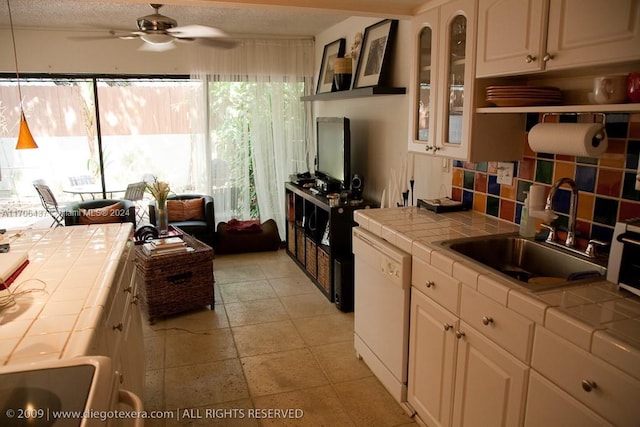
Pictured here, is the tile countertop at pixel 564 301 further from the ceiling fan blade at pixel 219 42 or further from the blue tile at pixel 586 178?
the ceiling fan blade at pixel 219 42

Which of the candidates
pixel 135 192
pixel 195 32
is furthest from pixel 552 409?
pixel 135 192

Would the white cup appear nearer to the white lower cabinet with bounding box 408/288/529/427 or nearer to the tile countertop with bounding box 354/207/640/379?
the tile countertop with bounding box 354/207/640/379

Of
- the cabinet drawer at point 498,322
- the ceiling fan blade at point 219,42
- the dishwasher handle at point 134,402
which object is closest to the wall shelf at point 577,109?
the cabinet drawer at point 498,322

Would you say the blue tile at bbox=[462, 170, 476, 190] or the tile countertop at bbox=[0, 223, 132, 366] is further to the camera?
the blue tile at bbox=[462, 170, 476, 190]

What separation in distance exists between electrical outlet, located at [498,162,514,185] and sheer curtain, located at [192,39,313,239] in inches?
132

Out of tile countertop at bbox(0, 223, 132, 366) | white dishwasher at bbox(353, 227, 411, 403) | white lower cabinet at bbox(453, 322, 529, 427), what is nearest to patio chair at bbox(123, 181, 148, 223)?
tile countertop at bbox(0, 223, 132, 366)

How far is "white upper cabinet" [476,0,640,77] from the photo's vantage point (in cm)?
152

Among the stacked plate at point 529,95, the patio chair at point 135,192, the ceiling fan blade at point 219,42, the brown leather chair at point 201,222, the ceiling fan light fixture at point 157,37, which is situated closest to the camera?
the stacked plate at point 529,95

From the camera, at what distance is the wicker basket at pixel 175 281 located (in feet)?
11.5

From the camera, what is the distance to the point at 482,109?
7.43 feet

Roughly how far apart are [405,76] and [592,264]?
2.15m

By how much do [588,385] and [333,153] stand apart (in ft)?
11.0

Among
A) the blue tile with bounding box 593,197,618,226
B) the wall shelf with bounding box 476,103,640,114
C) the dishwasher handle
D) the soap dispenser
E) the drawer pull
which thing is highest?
the wall shelf with bounding box 476,103,640,114

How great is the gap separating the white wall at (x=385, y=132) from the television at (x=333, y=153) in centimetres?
22
